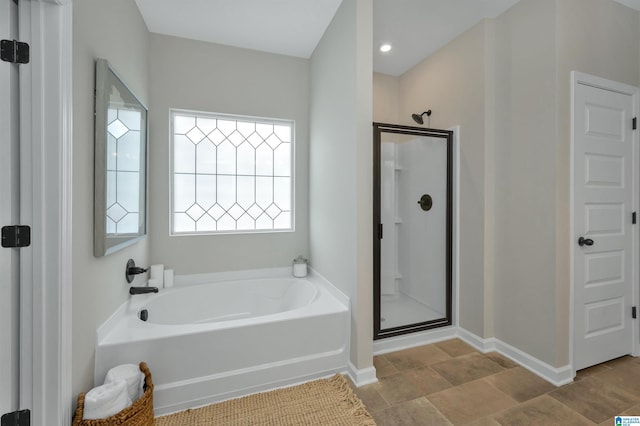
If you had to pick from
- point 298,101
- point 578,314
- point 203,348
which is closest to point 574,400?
point 578,314

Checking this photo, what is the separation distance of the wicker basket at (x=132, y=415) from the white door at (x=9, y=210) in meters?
0.24

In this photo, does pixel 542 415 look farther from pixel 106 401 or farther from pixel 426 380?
pixel 106 401

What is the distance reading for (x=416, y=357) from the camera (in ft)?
7.37

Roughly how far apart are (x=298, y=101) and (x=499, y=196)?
6.55 feet

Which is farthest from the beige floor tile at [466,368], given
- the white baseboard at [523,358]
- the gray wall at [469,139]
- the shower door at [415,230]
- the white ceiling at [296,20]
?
the white ceiling at [296,20]

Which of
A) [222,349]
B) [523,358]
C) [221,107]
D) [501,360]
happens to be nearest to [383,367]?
[501,360]

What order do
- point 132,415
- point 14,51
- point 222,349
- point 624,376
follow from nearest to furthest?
1. point 14,51
2. point 132,415
3. point 222,349
4. point 624,376

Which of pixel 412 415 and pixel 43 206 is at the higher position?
pixel 43 206

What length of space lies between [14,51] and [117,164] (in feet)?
2.26

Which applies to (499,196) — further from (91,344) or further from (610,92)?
(91,344)

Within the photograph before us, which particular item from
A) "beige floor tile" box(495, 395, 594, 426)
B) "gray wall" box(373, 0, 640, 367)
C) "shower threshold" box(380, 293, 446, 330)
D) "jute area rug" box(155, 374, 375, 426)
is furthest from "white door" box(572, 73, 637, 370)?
"jute area rug" box(155, 374, 375, 426)

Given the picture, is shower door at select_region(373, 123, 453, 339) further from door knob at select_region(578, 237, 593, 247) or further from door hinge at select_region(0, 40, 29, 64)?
door hinge at select_region(0, 40, 29, 64)

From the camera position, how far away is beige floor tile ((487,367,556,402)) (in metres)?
1.79

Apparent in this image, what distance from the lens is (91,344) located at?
1482 millimetres
